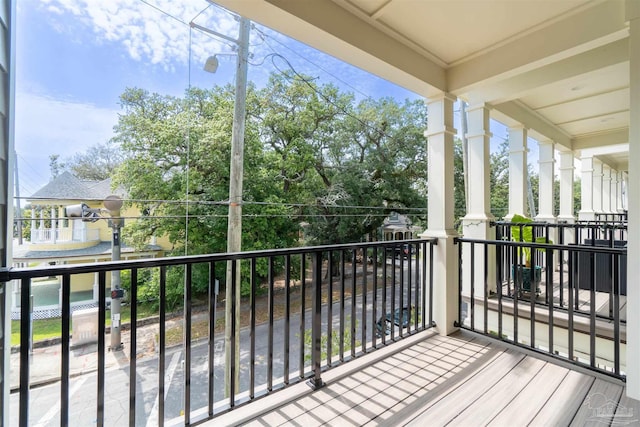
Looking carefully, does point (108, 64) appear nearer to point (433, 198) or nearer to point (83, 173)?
point (83, 173)


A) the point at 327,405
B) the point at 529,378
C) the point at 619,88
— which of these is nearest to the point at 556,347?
the point at 529,378

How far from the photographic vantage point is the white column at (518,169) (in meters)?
4.21

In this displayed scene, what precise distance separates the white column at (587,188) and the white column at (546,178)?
1.97m

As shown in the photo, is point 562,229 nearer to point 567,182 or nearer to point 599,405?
point 599,405

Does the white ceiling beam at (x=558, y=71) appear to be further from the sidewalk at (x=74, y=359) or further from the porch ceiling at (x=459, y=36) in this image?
the sidewalk at (x=74, y=359)

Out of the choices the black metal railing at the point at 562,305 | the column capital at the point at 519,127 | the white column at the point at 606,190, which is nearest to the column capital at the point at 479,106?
the column capital at the point at 519,127

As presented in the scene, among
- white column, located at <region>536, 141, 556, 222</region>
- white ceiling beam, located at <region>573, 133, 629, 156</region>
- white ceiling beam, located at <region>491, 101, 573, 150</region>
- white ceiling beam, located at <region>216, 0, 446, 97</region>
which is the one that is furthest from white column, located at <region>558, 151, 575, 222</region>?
white ceiling beam, located at <region>216, 0, 446, 97</region>

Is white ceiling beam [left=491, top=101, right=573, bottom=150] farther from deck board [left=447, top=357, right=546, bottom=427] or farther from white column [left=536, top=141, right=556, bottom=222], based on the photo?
deck board [left=447, top=357, right=546, bottom=427]

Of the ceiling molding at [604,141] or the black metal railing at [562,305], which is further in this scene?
the ceiling molding at [604,141]

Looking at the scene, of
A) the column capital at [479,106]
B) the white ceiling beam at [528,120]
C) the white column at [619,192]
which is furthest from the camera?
the white column at [619,192]

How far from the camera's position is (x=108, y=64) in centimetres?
793

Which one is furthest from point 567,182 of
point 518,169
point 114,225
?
point 114,225

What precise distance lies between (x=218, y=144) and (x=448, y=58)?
7.45m

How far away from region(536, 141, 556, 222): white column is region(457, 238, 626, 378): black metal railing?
1.53 m
